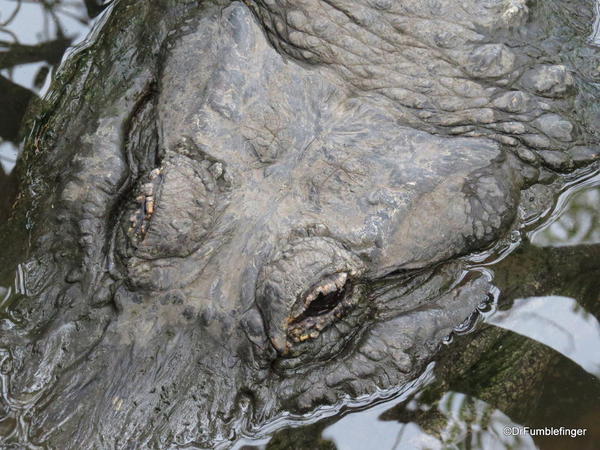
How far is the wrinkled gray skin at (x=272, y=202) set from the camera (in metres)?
2.64

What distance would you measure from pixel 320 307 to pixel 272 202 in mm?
437

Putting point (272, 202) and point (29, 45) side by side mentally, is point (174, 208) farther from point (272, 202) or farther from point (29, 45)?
point (29, 45)

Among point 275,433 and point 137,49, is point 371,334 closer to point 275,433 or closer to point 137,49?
point 275,433

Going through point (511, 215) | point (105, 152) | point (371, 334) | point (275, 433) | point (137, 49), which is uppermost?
point (137, 49)

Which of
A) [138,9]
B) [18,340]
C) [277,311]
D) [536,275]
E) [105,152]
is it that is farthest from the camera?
[138,9]

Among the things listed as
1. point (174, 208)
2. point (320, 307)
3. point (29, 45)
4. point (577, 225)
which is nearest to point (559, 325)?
point (577, 225)

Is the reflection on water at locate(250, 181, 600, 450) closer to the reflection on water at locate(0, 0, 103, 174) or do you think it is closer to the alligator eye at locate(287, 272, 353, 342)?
the alligator eye at locate(287, 272, 353, 342)

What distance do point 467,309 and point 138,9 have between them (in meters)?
2.11

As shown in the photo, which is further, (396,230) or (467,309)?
(467,309)

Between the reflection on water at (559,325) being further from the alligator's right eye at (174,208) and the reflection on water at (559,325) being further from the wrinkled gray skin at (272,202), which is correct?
the alligator's right eye at (174,208)

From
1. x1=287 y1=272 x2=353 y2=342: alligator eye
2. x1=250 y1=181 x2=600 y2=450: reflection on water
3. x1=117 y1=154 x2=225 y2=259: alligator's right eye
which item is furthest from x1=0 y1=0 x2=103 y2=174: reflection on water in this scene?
x1=250 y1=181 x2=600 y2=450: reflection on water

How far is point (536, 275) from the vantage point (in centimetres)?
325

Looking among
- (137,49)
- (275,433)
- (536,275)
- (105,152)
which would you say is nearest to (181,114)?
(105,152)

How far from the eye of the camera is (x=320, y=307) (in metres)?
2.69
